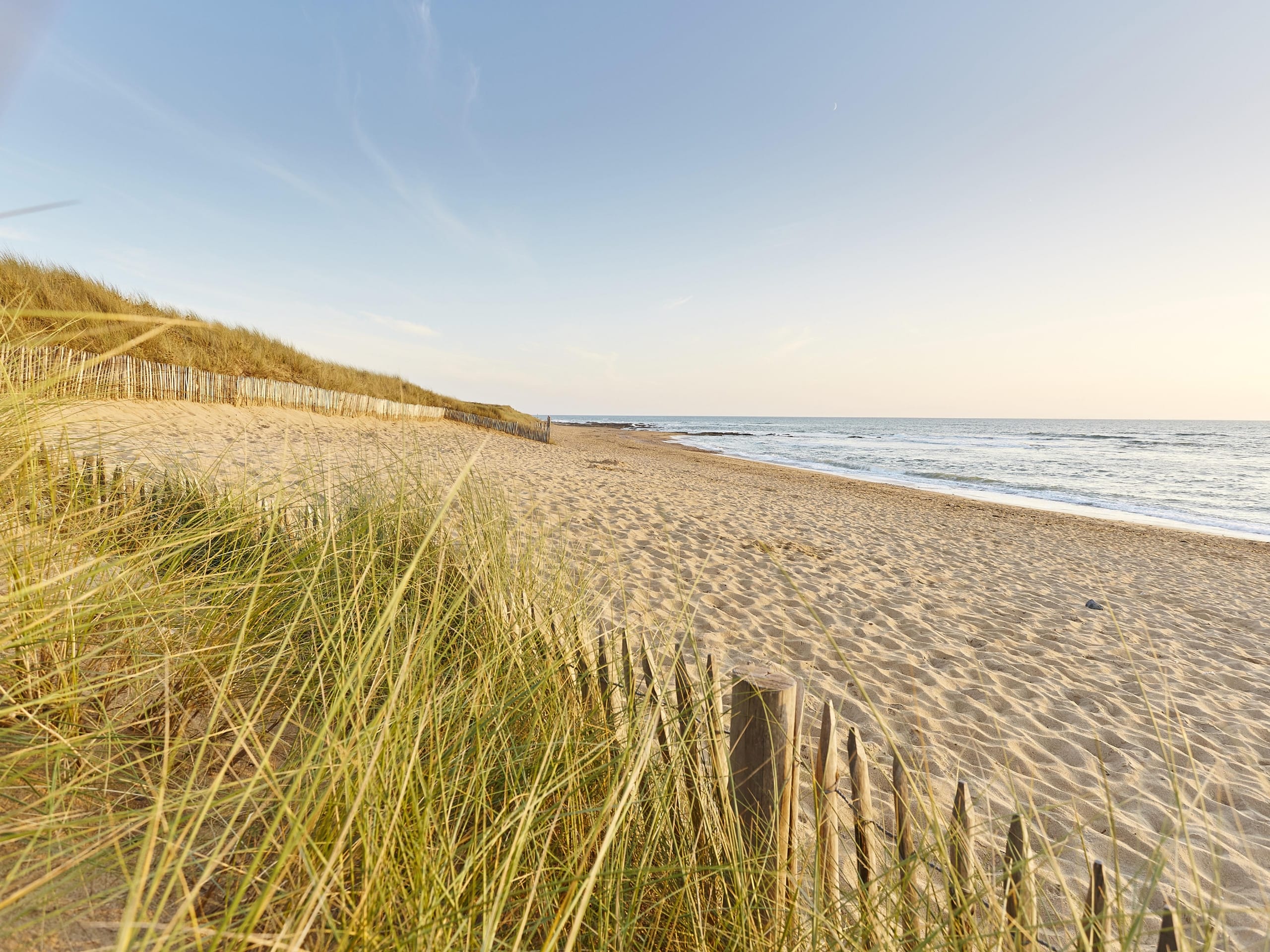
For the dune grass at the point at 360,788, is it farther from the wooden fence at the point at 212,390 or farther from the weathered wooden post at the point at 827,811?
the wooden fence at the point at 212,390

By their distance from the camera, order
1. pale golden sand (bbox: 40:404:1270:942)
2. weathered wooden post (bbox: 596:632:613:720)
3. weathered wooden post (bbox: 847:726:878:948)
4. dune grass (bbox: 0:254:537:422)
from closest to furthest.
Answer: weathered wooden post (bbox: 847:726:878:948), weathered wooden post (bbox: 596:632:613:720), pale golden sand (bbox: 40:404:1270:942), dune grass (bbox: 0:254:537:422)

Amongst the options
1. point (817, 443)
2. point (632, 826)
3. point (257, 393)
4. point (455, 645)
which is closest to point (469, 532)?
point (455, 645)

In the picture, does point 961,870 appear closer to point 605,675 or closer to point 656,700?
point 656,700

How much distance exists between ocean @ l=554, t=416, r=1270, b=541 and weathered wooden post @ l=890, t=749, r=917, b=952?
549 inches

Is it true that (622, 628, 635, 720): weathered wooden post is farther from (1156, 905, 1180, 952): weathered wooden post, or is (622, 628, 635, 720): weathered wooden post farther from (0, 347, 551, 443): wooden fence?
(0, 347, 551, 443): wooden fence

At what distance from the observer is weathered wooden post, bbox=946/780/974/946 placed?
991 mm

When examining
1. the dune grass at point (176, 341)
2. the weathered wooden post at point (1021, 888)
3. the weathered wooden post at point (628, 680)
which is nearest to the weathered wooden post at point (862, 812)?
the weathered wooden post at point (1021, 888)

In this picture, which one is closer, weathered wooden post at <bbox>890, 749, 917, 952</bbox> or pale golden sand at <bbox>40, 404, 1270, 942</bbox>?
weathered wooden post at <bbox>890, 749, 917, 952</bbox>

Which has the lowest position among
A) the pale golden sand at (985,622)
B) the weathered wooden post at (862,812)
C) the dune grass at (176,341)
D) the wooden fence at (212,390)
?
the pale golden sand at (985,622)

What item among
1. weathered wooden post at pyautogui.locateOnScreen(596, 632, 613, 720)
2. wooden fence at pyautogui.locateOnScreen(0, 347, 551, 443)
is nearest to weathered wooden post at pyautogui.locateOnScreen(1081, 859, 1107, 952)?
weathered wooden post at pyautogui.locateOnScreen(596, 632, 613, 720)

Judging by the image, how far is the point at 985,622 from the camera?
15.4ft

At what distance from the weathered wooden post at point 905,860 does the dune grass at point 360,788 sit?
0.01 meters

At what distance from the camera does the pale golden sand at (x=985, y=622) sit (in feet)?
8.14

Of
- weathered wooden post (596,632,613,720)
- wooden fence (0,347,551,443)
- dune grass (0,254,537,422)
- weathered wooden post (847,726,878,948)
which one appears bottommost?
weathered wooden post (847,726,878,948)
